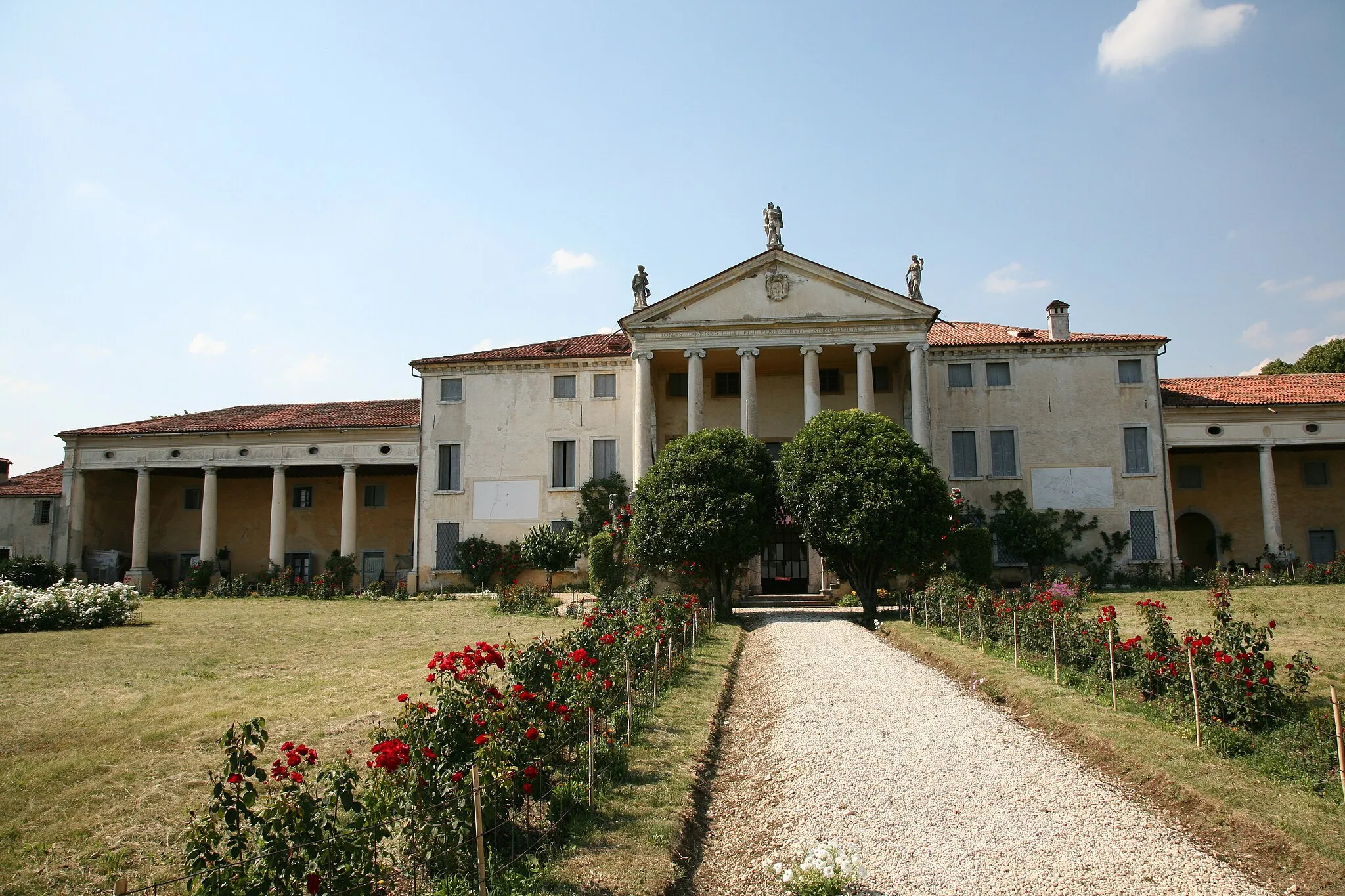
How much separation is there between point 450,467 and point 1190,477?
100ft

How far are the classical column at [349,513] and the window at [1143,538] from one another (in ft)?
101

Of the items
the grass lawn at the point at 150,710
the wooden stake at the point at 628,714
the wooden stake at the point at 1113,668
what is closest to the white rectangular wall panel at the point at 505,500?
the grass lawn at the point at 150,710

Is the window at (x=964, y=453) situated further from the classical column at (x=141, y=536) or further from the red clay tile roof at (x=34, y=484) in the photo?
the red clay tile roof at (x=34, y=484)

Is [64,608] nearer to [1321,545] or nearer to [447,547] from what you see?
[447,547]

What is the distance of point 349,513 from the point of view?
35.3m

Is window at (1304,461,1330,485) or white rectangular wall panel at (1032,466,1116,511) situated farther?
window at (1304,461,1330,485)

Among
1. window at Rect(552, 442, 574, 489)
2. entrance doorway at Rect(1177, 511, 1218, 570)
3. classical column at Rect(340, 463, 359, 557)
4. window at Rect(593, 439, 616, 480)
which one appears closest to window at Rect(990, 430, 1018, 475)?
→ entrance doorway at Rect(1177, 511, 1218, 570)

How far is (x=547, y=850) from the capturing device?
6.49m

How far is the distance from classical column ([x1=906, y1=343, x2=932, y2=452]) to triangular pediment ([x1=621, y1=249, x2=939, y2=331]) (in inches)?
54.5

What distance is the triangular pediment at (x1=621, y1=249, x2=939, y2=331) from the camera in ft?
103

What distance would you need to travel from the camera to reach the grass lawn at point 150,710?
687 cm

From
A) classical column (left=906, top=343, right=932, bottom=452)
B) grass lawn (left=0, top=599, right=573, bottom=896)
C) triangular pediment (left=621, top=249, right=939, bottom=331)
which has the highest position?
triangular pediment (left=621, top=249, right=939, bottom=331)

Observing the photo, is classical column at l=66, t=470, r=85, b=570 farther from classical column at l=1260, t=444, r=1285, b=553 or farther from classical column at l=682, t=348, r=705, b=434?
classical column at l=1260, t=444, r=1285, b=553

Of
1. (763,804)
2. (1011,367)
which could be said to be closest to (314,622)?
(763,804)
